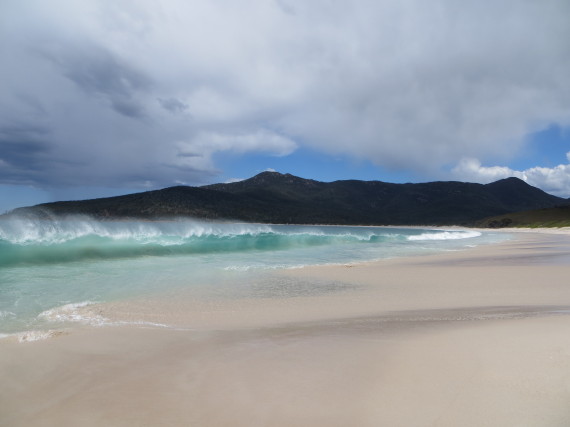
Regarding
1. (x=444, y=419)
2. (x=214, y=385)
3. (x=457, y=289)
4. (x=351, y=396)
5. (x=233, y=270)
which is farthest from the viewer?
(x=233, y=270)

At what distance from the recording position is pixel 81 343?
489 centimetres

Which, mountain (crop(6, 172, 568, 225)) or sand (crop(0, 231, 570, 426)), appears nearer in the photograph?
sand (crop(0, 231, 570, 426))

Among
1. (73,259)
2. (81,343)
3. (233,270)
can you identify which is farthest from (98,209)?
(81,343)

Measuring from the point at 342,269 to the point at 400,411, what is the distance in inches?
428

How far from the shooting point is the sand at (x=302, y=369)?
2.92 m

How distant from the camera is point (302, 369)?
387 cm

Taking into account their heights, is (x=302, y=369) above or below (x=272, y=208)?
below

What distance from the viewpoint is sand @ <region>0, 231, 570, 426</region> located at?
9.57 ft

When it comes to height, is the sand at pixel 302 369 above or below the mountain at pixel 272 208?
below

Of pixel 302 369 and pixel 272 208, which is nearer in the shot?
pixel 302 369

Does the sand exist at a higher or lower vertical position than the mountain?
lower

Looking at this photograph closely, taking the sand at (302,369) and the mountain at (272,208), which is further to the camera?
Result: the mountain at (272,208)

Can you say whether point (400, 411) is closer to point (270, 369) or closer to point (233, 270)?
point (270, 369)

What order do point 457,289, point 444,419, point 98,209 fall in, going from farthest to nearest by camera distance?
point 98,209
point 457,289
point 444,419
